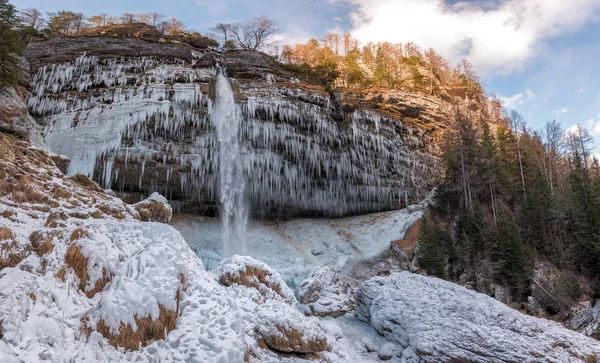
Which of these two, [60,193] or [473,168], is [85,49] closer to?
[60,193]

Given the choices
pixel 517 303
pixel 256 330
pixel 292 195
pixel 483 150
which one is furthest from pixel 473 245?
pixel 256 330

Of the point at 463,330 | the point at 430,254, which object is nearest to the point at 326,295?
the point at 430,254

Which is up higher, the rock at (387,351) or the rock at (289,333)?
the rock at (289,333)

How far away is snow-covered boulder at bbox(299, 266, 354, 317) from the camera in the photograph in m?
13.5

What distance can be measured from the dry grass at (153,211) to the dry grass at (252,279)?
454cm

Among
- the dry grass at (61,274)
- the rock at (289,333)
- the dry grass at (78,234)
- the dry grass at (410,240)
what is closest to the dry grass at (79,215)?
the dry grass at (78,234)

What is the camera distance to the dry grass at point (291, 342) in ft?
23.6

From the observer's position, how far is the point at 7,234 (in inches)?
219

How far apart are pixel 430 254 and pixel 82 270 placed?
1831cm

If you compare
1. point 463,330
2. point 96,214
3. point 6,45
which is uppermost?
point 6,45

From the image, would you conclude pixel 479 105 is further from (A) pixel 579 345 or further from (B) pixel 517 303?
(A) pixel 579 345

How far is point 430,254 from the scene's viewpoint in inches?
779

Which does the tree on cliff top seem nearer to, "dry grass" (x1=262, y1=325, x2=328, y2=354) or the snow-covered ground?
the snow-covered ground

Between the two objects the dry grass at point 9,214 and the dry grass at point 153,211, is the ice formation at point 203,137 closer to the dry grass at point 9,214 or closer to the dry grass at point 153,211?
the dry grass at point 153,211
